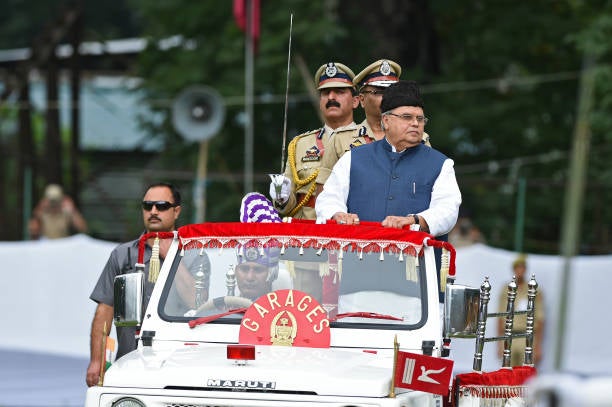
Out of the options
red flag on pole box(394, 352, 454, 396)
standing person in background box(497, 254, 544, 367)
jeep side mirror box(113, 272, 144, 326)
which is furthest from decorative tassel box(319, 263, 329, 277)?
standing person in background box(497, 254, 544, 367)

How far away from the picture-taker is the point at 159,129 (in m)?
26.6

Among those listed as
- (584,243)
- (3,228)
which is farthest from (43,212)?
(584,243)

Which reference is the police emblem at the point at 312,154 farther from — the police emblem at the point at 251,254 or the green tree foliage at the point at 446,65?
the green tree foliage at the point at 446,65

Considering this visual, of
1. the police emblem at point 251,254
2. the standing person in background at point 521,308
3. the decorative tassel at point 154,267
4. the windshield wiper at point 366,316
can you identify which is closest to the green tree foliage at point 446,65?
the standing person in background at point 521,308

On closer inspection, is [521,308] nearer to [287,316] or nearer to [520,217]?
[520,217]

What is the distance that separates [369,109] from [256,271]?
204cm

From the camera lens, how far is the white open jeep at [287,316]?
6.18 metres

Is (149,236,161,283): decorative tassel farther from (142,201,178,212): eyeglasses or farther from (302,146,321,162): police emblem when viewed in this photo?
(302,146,321,162): police emblem

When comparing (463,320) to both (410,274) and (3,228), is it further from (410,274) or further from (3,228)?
(3,228)

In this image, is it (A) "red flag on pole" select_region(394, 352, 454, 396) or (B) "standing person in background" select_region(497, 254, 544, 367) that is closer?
(A) "red flag on pole" select_region(394, 352, 454, 396)

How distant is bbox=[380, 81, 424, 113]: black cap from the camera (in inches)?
307

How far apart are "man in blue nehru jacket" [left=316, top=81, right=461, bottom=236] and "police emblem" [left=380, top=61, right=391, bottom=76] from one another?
1.01 m

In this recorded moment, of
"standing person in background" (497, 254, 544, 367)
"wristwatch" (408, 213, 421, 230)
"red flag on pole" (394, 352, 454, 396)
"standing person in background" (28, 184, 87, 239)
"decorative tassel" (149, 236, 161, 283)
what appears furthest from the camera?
"standing person in background" (28, 184, 87, 239)

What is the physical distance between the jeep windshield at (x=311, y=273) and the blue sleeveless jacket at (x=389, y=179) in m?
0.62
